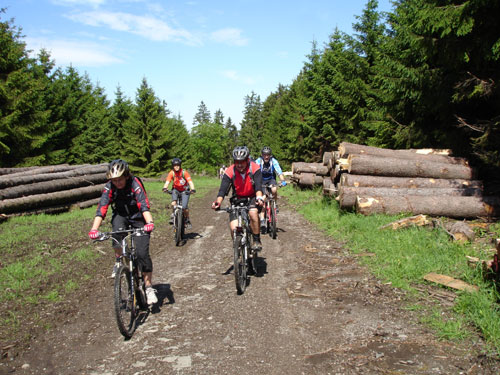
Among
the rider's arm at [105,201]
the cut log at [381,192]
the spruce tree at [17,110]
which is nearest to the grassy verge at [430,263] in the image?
the cut log at [381,192]

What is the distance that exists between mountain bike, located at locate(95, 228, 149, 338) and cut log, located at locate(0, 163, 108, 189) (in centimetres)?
1121

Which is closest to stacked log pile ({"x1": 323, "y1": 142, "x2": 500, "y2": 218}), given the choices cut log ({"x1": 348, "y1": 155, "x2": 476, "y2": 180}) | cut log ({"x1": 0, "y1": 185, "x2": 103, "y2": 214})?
cut log ({"x1": 348, "y1": 155, "x2": 476, "y2": 180})

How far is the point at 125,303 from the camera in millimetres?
4895

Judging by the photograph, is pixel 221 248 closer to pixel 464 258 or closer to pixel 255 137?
pixel 464 258

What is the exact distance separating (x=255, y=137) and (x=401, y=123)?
67.4 meters

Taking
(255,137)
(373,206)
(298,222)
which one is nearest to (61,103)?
(298,222)

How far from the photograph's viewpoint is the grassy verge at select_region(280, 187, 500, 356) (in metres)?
4.54

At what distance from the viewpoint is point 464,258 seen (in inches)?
258

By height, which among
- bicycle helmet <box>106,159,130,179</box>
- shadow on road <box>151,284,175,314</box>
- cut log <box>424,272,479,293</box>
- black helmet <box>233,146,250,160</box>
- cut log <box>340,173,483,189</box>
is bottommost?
shadow on road <box>151,284,175,314</box>

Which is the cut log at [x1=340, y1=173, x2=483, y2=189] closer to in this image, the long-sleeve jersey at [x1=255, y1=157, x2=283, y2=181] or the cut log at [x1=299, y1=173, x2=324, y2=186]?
the long-sleeve jersey at [x1=255, y1=157, x2=283, y2=181]

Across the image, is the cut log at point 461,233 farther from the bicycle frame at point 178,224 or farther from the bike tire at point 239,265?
the bicycle frame at point 178,224

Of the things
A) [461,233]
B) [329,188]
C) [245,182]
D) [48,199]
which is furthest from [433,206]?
[48,199]

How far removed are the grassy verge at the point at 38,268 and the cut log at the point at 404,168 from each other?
7.78m

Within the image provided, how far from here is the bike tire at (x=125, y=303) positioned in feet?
14.8
